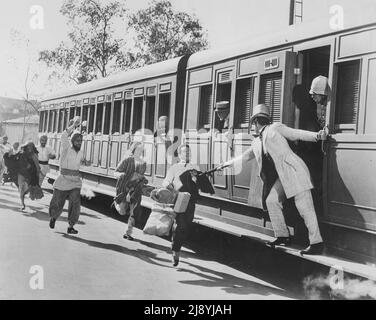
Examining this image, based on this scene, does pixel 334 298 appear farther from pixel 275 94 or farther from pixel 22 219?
pixel 22 219

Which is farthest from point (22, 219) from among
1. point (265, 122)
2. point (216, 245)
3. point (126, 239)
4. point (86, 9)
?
point (86, 9)

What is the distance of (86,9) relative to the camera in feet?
A: 60.5

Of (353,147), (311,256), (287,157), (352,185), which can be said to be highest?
(353,147)

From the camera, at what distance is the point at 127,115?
1238cm

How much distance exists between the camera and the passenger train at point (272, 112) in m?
5.44

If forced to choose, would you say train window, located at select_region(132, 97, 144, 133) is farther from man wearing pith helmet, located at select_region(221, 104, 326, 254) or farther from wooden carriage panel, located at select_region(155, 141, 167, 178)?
man wearing pith helmet, located at select_region(221, 104, 326, 254)

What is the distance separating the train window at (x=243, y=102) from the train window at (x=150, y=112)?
11.8 feet

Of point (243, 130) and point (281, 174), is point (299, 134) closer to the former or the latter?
point (281, 174)

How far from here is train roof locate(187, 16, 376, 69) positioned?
567 cm

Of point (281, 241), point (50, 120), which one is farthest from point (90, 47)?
point (281, 241)

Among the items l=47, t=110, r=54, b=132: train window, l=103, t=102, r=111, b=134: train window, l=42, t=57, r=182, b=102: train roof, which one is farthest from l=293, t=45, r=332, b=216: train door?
l=47, t=110, r=54, b=132: train window

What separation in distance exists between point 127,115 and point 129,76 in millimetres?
908

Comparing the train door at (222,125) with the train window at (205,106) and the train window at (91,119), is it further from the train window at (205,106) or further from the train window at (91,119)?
Result: the train window at (91,119)
